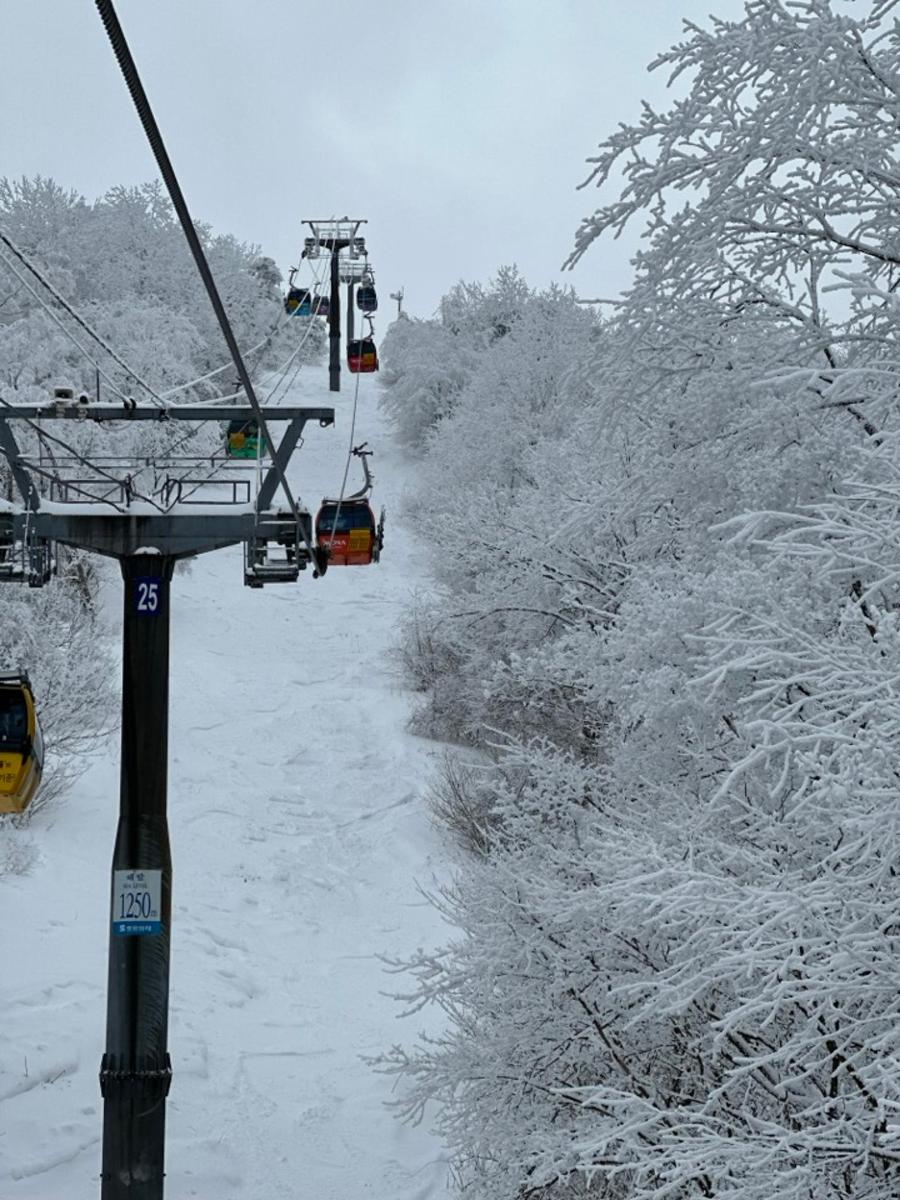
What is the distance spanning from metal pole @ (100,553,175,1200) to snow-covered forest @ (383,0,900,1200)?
1798 mm

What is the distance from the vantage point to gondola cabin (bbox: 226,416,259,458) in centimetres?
1100

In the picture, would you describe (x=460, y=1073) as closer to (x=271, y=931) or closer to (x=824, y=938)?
(x=824, y=938)

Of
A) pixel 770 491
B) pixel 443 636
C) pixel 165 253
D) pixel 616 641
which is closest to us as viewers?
pixel 770 491

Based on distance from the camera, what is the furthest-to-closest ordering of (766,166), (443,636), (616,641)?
(443,636) < (616,641) < (766,166)

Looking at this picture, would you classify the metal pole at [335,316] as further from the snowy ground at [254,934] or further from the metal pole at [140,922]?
the metal pole at [140,922]

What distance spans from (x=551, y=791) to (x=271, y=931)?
7.58 m

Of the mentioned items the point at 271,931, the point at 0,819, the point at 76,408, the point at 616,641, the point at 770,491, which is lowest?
the point at 271,931

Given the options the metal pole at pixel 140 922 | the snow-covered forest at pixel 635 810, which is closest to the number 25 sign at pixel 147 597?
the metal pole at pixel 140 922

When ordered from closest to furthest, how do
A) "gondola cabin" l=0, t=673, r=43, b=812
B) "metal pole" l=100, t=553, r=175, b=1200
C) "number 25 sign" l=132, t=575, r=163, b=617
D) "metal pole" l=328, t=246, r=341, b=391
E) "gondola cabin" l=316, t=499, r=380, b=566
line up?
"gondola cabin" l=0, t=673, r=43, b=812, "metal pole" l=100, t=553, r=175, b=1200, "number 25 sign" l=132, t=575, r=163, b=617, "gondola cabin" l=316, t=499, r=380, b=566, "metal pole" l=328, t=246, r=341, b=391

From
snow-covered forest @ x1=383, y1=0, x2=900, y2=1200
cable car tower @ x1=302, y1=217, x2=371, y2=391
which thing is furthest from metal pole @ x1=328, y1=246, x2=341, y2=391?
snow-covered forest @ x1=383, y1=0, x2=900, y2=1200

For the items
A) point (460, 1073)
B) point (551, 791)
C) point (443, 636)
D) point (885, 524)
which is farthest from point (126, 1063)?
point (443, 636)

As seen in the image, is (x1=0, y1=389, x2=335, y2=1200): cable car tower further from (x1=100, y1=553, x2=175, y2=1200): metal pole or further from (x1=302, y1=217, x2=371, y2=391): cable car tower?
(x1=302, y1=217, x2=371, y2=391): cable car tower

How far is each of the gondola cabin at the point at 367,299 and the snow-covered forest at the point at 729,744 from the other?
19808mm

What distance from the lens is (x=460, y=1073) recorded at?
8.19m
